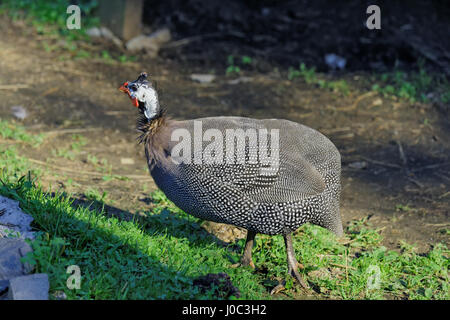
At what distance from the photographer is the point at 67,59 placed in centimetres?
708

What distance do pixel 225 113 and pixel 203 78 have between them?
0.96 metres

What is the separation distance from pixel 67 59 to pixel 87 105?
4.06 ft

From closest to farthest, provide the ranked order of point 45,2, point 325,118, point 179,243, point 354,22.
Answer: point 179,243 < point 325,118 < point 354,22 < point 45,2

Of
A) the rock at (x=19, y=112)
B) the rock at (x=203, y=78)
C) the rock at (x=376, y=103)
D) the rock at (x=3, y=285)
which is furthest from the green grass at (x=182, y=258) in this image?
the rock at (x=203, y=78)

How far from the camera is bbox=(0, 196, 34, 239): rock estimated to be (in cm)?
330

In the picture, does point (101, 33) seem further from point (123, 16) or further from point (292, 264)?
point (292, 264)

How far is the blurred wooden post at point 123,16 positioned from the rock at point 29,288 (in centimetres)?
530

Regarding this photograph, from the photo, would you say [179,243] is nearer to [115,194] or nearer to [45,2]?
[115,194]

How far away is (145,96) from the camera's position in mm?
3537

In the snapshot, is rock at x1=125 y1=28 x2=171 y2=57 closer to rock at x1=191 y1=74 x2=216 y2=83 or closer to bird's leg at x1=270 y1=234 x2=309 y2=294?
rock at x1=191 y1=74 x2=216 y2=83

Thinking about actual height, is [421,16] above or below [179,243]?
above

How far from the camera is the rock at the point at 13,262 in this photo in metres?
2.92
